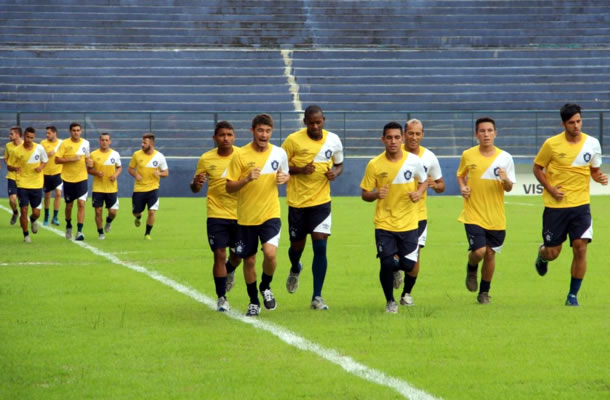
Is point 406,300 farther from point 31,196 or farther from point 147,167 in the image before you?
point 31,196

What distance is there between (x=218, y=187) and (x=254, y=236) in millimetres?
963

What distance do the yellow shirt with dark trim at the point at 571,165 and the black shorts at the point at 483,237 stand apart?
592 mm

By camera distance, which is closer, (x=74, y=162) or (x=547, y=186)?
(x=547, y=186)

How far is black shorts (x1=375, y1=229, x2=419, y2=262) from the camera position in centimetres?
1032

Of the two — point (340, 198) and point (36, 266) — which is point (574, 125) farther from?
point (340, 198)

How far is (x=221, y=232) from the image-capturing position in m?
10.7

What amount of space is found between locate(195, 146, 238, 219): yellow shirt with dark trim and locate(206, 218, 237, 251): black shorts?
0.17 ft

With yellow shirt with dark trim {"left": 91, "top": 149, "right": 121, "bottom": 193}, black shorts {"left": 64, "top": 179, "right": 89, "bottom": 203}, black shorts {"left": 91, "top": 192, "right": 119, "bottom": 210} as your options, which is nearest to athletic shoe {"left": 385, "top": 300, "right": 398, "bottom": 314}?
black shorts {"left": 91, "top": 192, "right": 119, "bottom": 210}

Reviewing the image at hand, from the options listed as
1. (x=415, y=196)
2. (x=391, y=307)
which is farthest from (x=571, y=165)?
(x=391, y=307)

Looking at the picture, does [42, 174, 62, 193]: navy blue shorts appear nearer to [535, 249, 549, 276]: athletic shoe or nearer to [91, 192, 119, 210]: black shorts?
[91, 192, 119, 210]: black shorts

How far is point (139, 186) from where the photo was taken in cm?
2025

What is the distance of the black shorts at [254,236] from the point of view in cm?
1004

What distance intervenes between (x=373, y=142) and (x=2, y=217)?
13.7 metres

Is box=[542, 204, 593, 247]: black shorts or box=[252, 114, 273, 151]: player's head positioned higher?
box=[252, 114, 273, 151]: player's head
